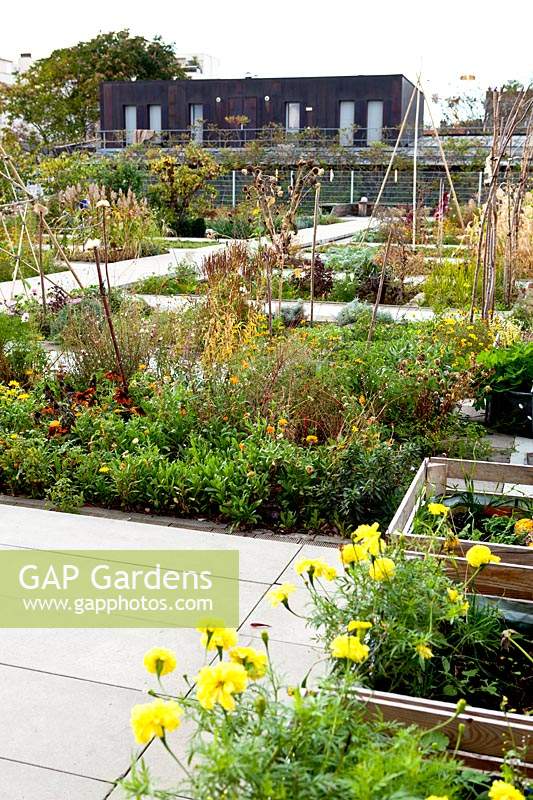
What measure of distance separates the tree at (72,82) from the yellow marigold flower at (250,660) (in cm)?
4358

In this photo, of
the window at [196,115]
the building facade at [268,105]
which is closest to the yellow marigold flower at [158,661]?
the building facade at [268,105]

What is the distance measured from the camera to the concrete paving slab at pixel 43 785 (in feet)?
7.18

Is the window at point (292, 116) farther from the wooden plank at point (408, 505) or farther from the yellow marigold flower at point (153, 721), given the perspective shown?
the yellow marigold flower at point (153, 721)

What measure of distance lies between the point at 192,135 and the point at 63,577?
34509mm

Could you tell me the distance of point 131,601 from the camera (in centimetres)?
325

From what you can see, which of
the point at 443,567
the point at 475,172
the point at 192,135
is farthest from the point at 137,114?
the point at 443,567

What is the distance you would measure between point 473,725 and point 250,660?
577 mm

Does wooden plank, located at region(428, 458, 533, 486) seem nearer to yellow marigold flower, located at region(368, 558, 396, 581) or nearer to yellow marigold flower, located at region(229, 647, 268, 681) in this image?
yellow marigold flower, located at region(368, 558, 396, 581)

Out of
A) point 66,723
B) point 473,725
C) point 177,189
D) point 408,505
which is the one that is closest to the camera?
point 473,725

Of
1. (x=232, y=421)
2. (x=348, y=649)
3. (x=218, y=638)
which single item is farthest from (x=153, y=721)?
(x=232, y=421)

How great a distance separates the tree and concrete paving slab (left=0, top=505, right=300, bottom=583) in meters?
41.4

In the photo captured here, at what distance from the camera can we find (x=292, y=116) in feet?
119

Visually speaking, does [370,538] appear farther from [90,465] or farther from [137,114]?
[137,114]

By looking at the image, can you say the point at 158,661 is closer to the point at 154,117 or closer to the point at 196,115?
the point at 196,115
